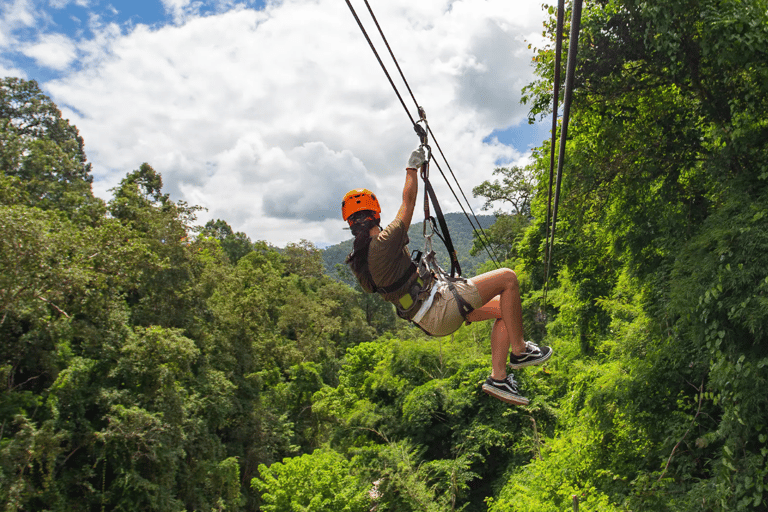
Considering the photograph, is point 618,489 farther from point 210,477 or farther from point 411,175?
point 210,477

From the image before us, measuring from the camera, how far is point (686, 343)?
5984 millimetres

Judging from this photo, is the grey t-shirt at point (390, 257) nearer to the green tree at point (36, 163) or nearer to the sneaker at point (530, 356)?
the sneaker at point (530, 356)

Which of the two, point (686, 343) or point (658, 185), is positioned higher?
point (658, 185)

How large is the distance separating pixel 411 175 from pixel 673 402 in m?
5.70

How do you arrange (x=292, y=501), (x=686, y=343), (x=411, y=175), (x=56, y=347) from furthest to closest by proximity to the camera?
1. (x=292, y=501)
2. (x=56, y=347)
3. (x=686, y=343)
4. (x=411, y=175)

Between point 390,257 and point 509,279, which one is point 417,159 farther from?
point 509,279

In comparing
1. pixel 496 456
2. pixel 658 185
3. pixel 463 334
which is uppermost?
pixel 658 185

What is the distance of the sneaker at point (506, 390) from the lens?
3.57 meters

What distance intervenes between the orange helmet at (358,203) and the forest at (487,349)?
3222 millimetres

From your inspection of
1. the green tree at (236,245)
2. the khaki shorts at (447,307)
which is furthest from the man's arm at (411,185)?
→ the green tree at (236,245)

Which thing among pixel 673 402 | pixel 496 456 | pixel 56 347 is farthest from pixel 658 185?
pixel 56 347

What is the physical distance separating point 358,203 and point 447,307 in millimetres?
944

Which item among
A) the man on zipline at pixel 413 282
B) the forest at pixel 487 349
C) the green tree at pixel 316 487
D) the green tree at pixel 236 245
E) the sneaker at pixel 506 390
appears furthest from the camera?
the green tree at pixel 236 245

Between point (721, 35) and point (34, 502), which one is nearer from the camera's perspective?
point (721, 35)
